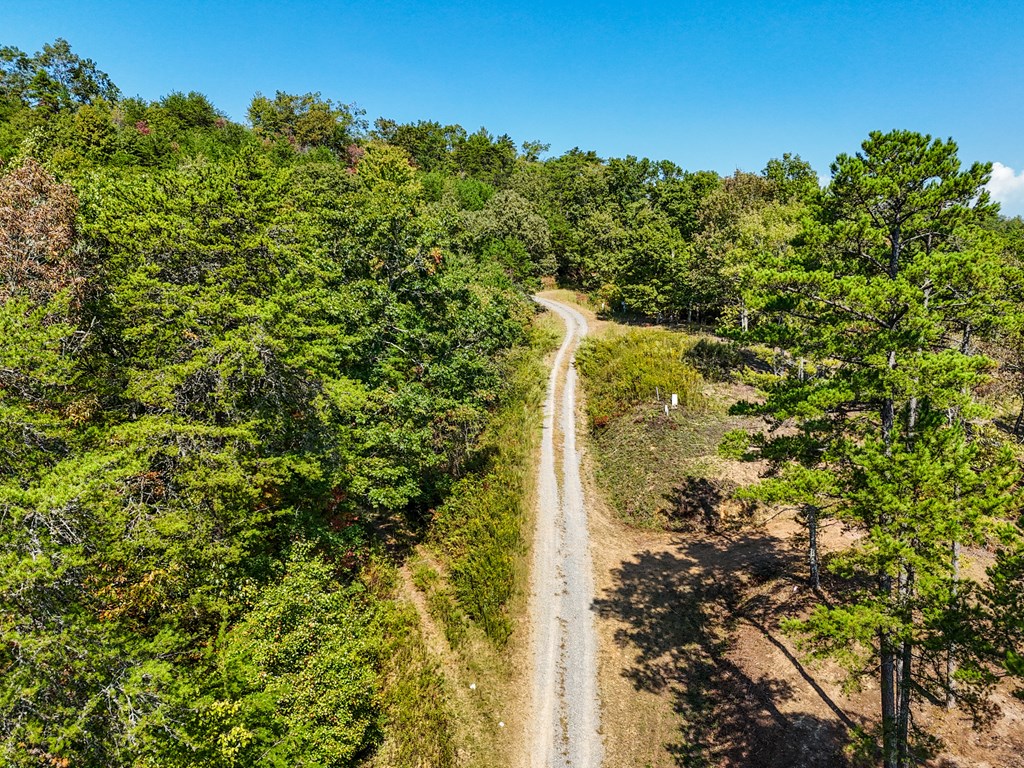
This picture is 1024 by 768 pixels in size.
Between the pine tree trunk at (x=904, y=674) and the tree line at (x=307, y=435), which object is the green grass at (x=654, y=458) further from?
the pine tree trunk at (x=904, y=674)

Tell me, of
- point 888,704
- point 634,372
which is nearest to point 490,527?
point 888,704

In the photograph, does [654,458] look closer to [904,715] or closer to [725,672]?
[725,672]

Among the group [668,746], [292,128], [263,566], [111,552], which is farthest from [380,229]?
[292,128]

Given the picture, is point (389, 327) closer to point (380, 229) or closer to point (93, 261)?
point (380, 229)

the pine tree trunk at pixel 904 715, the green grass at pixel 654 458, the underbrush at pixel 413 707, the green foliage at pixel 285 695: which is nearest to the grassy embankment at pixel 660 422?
the green grass at pixel 654 458

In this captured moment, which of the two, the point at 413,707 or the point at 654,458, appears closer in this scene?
the point at 413,707
